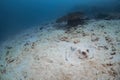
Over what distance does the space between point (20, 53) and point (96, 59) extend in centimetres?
300

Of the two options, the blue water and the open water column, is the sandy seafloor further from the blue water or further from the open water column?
the blue water

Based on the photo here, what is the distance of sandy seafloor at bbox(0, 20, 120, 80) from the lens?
4.06 m

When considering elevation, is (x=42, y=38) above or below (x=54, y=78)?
above

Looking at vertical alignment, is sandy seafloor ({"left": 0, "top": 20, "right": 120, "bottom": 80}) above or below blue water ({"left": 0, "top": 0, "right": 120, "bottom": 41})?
below

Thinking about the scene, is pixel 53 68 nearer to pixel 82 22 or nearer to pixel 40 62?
pixel 40 62

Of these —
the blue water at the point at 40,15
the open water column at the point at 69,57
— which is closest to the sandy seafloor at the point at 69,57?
the open water column at the point at 69,57

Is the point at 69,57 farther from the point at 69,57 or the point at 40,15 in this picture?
the point at 40,15

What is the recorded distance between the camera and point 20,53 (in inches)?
223

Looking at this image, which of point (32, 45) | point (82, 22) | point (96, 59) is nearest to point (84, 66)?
point (96, 59)

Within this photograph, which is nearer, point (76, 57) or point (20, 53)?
point (76, 57)

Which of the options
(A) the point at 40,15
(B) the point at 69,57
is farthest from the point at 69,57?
(A) the point at 40,15

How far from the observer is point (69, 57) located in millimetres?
4703

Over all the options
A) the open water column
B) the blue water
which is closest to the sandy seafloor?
the open water column

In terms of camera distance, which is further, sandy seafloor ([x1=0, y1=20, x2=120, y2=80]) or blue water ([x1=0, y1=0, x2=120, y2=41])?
blue water ([x1=0, y1=0, x2=120, y2=41])
